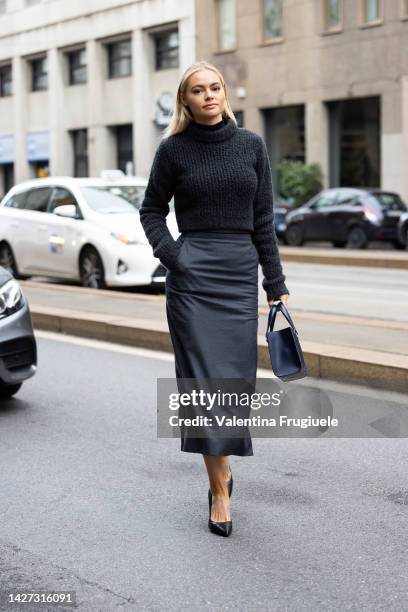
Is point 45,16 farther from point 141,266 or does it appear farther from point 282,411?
point 282,411

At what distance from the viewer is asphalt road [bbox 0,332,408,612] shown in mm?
4043

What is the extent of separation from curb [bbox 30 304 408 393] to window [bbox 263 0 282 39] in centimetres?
2395

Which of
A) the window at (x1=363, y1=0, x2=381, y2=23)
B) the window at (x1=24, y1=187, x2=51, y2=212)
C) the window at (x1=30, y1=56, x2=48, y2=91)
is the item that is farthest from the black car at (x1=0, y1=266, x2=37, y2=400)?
the window at (x1=30, y1=56, x2=48, y2=91)

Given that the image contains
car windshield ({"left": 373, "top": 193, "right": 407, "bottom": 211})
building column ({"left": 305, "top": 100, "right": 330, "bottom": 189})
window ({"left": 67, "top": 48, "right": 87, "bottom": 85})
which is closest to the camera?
car windshield ({"left": 373, "top": 193, "right": 407, "bottom": 211})

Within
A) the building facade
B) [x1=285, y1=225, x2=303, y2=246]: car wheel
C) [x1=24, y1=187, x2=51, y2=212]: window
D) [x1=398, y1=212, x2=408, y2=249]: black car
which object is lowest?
[x1=285, y1=225, x2=303, y2=246]: car wheel

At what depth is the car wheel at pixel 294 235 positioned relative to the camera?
90.6ft

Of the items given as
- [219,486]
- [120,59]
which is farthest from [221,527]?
[120,59]

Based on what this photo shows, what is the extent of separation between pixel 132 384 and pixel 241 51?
28.3m

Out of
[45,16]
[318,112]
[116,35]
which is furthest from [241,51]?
[45,16]

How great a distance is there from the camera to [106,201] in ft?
50.4

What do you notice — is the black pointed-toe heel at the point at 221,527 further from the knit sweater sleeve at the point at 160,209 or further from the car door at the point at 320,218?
the car door at the point at 320,218

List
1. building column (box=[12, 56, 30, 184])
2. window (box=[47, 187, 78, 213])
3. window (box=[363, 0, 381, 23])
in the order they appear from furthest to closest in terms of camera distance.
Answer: building column (box=[12, 56, 30, 184]) < window (box=[363, 0, 381, 23]) < window (box=[47, 187, 78, 213])

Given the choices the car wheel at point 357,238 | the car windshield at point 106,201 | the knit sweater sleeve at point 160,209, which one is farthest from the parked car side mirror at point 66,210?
the car wheel at point 357,238

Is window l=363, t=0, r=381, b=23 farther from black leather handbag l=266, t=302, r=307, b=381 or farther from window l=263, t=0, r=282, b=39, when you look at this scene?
black leather handbag l=266, t=302, r=307, b=381
